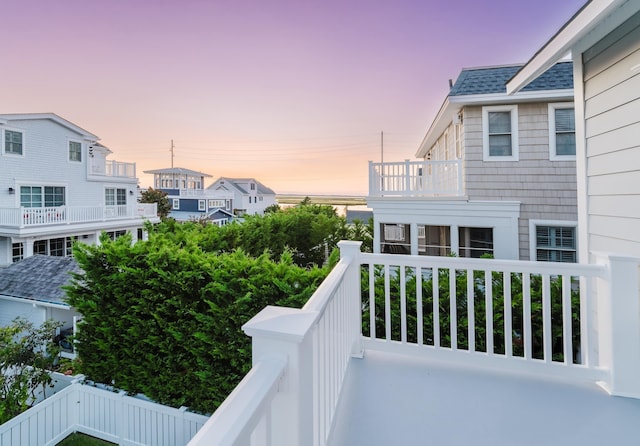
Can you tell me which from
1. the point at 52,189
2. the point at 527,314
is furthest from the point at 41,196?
the point at 527,314

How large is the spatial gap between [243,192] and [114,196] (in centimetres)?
2112

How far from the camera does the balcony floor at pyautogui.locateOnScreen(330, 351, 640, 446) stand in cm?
194

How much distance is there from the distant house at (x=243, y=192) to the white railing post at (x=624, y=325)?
3716 centimetres

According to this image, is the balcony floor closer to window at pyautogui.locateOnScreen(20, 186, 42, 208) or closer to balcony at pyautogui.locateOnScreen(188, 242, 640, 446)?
balcony at pyautogui.locateOnScreen(188, 242, 640, 446)

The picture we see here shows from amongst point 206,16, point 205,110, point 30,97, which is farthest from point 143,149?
point 206,16

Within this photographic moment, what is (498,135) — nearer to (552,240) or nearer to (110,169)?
(552,240)

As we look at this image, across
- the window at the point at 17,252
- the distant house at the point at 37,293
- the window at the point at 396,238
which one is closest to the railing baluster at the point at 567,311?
the window at the point at 396,238

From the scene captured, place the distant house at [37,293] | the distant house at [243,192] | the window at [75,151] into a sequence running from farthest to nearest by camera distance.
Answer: the distant house at [243,192], the window at [75,151], the distant house at [37,293]

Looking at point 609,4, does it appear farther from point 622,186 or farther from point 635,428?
point 635,428

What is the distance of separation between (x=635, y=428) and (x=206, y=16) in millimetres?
10423

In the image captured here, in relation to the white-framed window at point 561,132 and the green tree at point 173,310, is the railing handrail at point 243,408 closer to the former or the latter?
the green tree at point 173,310

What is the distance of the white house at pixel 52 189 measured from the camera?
14031 mm

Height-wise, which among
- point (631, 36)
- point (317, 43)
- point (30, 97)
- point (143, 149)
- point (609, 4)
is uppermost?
point (143, 149)

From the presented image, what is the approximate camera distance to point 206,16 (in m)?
8.44
